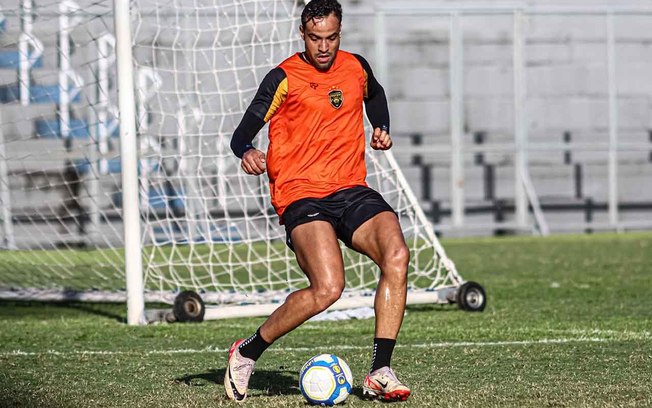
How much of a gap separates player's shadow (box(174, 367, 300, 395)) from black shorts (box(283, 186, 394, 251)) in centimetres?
68

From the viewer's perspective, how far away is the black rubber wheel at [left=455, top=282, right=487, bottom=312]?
8.96 metres

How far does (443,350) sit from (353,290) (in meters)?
2.61

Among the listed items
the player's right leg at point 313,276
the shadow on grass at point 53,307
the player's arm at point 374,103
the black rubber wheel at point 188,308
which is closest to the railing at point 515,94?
the shadow on grass at point 53,307

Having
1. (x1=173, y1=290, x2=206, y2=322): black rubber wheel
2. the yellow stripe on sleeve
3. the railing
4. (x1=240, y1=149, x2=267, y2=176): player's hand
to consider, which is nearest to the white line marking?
(x1=173, y1=290, x2=206, y2=322): black rubber wheel

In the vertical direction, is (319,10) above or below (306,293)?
above

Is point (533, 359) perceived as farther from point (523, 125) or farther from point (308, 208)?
point (523, 125)

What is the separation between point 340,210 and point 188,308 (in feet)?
10.7

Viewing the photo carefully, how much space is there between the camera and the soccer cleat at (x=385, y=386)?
500 centimetres

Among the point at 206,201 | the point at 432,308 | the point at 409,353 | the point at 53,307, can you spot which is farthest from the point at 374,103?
the point at 206,201

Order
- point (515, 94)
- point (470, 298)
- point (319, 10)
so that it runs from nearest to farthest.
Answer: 1. point (319, 10)
2. point (470, 298)
3. point (515, 94)

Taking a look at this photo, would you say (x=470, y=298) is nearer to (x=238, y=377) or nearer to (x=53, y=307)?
(x=53, y=307)

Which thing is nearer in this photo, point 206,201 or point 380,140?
point 380,140

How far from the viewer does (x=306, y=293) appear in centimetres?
525

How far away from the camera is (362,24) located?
715 inches
